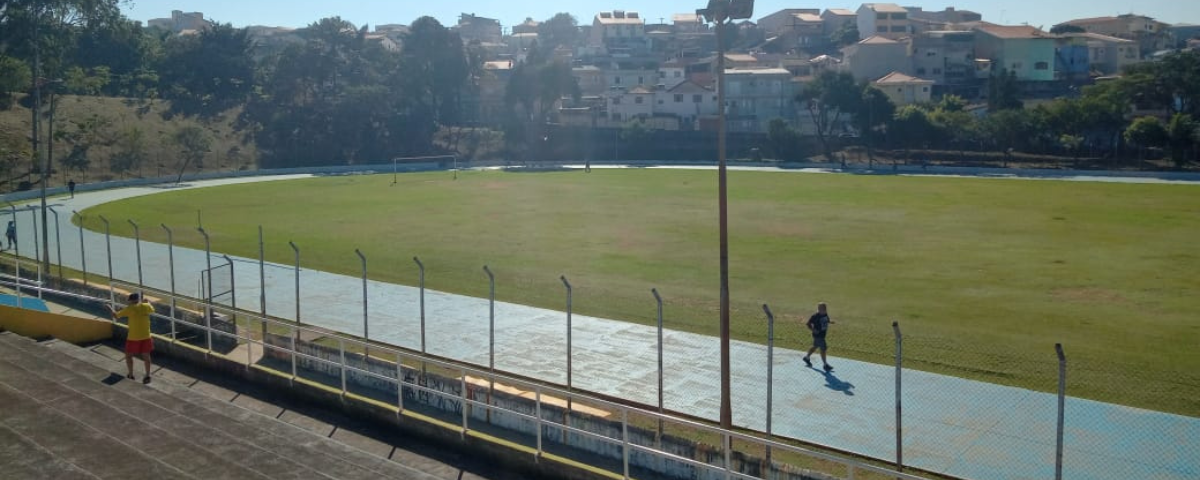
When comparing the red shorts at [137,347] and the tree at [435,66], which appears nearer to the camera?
the red shorts at [137,347]

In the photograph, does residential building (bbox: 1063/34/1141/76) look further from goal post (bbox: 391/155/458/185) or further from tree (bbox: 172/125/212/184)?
tree (bbox: 172/125/212/184)

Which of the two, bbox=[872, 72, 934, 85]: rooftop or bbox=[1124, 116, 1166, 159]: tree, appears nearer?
bbox=[1124, 116, 1166, 159]: tree

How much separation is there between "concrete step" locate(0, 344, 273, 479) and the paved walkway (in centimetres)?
780

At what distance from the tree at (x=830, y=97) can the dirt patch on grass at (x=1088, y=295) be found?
61268mm

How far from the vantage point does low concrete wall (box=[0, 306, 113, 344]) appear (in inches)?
649

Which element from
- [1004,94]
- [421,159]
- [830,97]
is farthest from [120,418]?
[1004,94]

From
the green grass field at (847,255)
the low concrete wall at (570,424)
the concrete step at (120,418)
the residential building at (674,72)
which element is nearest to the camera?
the concrete step at (120,418)

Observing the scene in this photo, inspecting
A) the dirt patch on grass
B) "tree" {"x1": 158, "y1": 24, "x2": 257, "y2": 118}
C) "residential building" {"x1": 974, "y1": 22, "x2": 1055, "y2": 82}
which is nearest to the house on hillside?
"residential building" {"x1": 974, "y1": 22, "x2": 1055, "y2": 82}

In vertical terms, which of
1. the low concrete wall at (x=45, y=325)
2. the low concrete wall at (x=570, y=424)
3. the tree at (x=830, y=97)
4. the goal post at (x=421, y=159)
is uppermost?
the tree at (x=830, y=97)

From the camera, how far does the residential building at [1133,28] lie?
146 meters

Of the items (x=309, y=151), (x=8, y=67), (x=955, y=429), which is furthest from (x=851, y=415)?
(x=309, y=151)

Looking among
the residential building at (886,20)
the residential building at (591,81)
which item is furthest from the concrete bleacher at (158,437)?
the residential building at (886,20)

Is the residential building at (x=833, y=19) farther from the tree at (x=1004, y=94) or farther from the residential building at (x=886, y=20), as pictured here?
the tree at (x=1004, y=94)

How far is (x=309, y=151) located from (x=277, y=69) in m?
14.7
